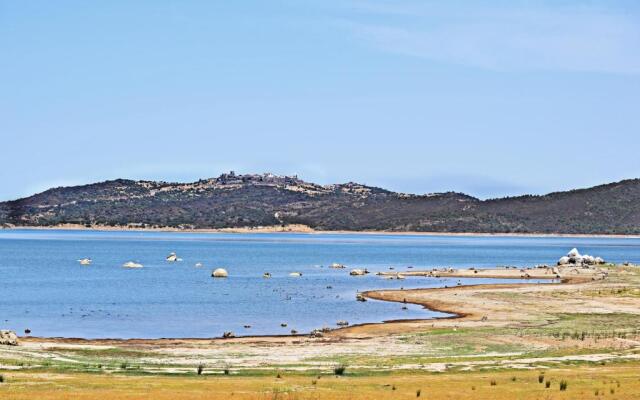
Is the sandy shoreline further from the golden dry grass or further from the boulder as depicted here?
the golden dry grass

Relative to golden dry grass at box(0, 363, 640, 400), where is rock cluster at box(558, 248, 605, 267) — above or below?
above

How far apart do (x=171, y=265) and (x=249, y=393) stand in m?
113

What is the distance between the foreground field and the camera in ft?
96.6

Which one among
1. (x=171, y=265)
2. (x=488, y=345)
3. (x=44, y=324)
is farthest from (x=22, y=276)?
(x=488, y=345)

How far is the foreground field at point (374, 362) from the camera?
2945cm

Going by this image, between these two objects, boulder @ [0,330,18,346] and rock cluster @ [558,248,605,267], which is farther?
rock cluster @ [558,248,605,267]

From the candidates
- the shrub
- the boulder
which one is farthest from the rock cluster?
the shrub

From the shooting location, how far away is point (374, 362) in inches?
1544

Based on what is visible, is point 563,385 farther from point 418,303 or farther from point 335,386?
point 418,303

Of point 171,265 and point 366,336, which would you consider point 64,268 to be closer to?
point 171,265

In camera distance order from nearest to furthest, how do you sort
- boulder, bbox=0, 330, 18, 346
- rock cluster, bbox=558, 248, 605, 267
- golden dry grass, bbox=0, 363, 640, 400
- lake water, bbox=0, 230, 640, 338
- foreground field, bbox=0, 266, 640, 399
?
golden dry grass, bbox=0, 363, 640, 400, foreground field, bbox=0, 266, 640, 399, boulder, bbox=0, 330, 18, 346, lake water, bbox=0, 230, 640, 338, rock cluster, bbox=558, 248, 605, 267

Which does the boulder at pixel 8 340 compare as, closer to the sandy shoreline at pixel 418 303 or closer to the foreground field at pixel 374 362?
the foreground field at pixel 374 362

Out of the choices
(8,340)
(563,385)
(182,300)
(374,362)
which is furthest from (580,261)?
(563,385)

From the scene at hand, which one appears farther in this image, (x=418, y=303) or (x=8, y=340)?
(x=418, y=303)
